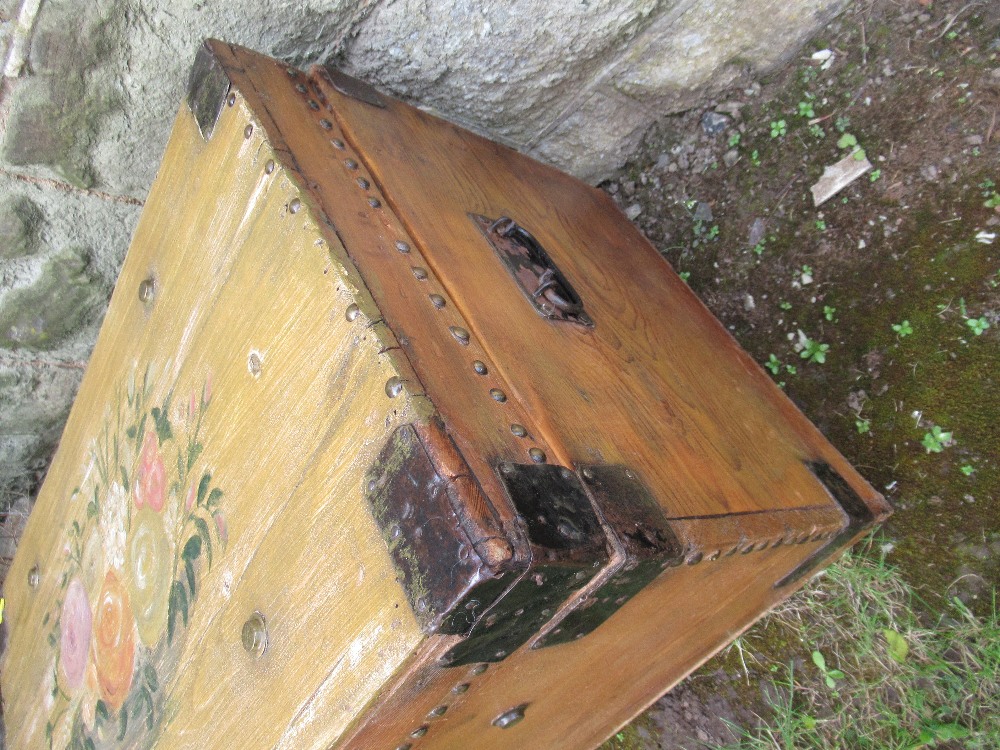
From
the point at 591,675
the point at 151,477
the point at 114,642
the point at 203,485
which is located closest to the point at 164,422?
the point at 151,477

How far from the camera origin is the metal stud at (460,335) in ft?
3.02

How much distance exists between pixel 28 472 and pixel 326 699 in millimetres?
1903

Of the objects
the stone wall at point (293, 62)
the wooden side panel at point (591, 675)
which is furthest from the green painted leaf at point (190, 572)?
the stone wall at point (293, 62)

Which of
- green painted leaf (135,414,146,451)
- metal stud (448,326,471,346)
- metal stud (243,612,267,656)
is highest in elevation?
green painted leaf (135,414,146,451)

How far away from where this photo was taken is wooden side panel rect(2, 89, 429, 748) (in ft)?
2.73

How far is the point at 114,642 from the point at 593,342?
1.04 m

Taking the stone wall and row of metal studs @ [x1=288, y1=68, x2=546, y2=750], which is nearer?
row of metal studs @ [x1=288, y1=68, x2=546, y2=750]

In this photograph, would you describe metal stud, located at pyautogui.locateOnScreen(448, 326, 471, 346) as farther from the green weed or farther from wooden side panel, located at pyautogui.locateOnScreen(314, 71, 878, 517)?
the green weed

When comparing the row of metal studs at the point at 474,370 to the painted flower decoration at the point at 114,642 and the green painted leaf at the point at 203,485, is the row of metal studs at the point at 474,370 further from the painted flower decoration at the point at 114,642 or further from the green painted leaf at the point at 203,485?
the painted flower decoration at the point at 114,642

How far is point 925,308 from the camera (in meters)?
1.50

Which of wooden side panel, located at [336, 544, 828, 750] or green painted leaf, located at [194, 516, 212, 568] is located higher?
green painted leaf, located at [194, 516, 212, 568]

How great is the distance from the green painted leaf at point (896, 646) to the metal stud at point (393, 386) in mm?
1254

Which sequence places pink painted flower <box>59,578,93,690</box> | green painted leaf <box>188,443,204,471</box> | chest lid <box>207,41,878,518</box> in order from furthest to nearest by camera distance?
pink painted flower <box>59,578,93,690</box>, green painted leaf <box>188,443,204,471</box>, chest lid <box>207,41,878,518</box>

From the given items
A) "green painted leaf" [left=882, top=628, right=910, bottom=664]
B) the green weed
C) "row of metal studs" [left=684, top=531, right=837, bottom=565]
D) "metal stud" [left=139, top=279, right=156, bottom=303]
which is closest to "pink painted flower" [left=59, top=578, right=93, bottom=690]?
"metal stud" [left=139, top=279, right=156, bottom=303]
